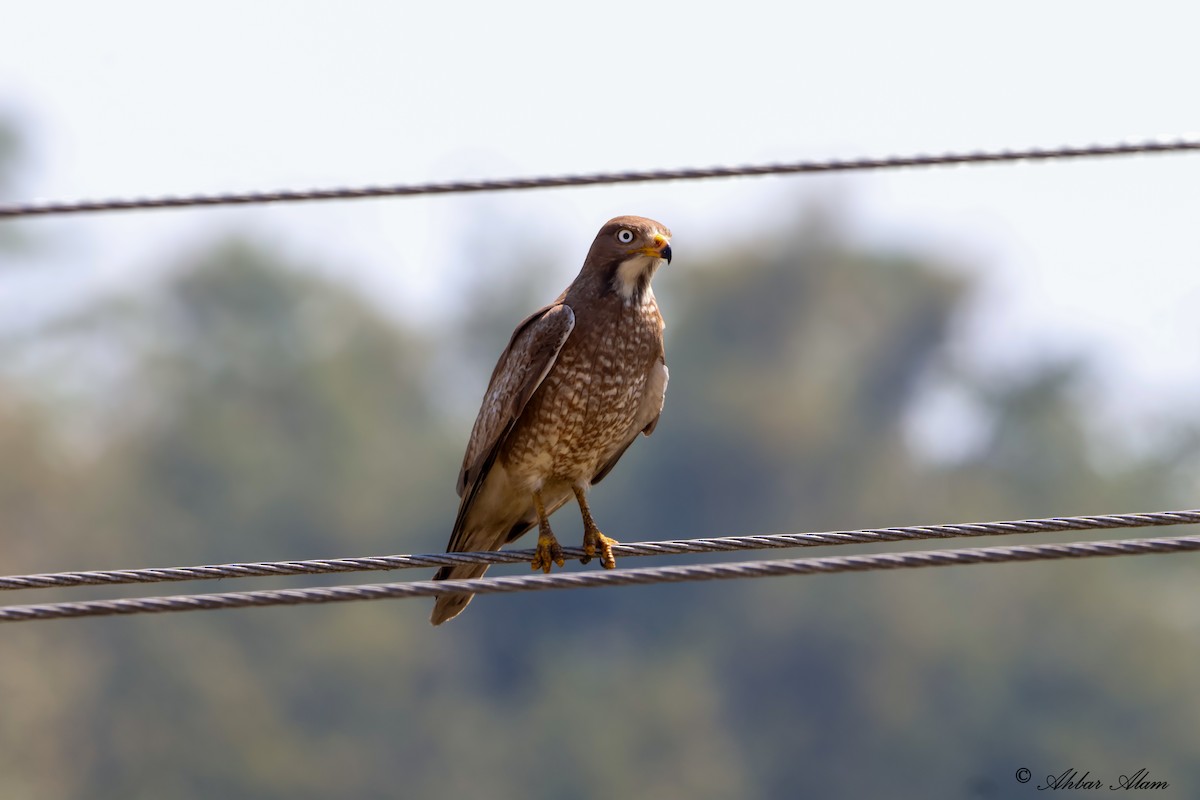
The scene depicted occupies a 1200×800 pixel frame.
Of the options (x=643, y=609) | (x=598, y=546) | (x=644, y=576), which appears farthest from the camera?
(x=643, y=609)

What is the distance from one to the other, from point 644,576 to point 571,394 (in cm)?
300

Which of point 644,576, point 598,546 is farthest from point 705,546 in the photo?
point 598,546

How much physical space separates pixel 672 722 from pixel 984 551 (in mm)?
41936

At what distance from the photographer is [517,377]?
27.3 ft

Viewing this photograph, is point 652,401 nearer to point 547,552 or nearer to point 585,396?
point 585,396

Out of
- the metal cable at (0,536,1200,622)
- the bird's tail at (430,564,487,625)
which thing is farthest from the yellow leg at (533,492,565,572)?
the metal cable at (0,536,1200,622)

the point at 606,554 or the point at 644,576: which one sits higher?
the point at 644,576

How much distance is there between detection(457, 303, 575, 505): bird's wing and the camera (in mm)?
8281

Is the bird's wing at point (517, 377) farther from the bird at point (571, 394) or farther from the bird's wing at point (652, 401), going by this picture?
the bird's wing at point (652, 401)

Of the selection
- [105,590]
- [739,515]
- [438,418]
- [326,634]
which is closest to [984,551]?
[105,590]

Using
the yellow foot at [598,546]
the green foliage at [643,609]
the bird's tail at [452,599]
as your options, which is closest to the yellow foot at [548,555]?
the yellow foot at [598,546]

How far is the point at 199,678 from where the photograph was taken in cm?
4772

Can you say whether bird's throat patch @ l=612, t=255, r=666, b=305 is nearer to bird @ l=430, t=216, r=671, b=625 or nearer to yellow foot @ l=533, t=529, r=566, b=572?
bird @ l=430, t=216, r=671, b=625

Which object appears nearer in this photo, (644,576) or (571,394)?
(644,576)
